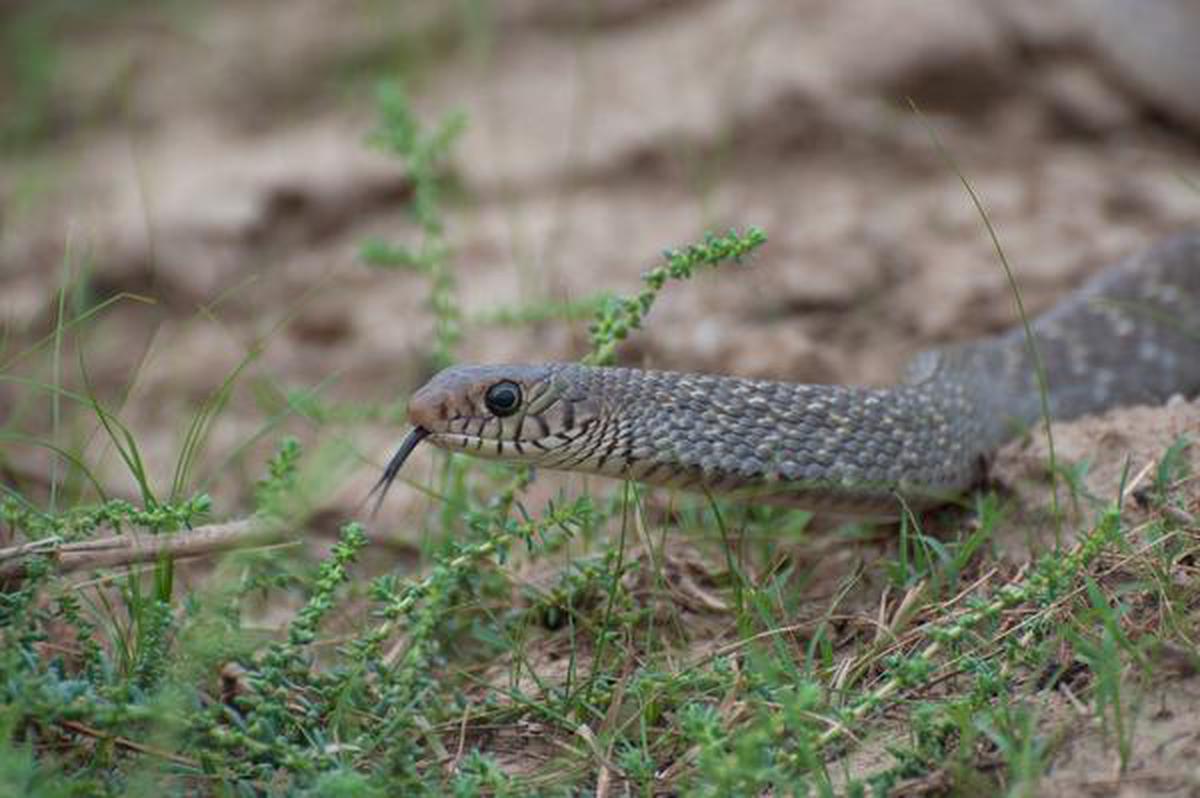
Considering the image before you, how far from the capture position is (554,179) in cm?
741

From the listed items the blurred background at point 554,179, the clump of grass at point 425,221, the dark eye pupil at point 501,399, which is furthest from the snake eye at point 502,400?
the blurred background at point 554,179

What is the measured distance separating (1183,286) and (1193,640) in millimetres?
2707

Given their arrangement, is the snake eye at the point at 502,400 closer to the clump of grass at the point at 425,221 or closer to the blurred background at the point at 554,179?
the clump of grass at the point at 425,221

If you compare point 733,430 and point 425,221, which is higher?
point 425,221

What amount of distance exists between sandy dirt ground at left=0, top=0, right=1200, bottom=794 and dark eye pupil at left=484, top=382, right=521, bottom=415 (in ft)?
5.78

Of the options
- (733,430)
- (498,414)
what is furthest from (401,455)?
(733,430)

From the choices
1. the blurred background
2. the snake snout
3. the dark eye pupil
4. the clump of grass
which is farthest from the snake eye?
the blurred background

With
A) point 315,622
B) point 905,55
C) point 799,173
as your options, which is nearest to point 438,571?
point 315,622

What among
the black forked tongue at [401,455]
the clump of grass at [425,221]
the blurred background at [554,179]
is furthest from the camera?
the blurred background at [554,179]

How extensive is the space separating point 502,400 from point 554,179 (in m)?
3.57

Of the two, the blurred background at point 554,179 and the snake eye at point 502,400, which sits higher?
the snake eye at point 502,400

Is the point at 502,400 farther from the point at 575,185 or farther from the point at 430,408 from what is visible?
the point at 575,185

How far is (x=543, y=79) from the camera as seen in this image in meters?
7.98

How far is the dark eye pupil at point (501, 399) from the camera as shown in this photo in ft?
13.1
